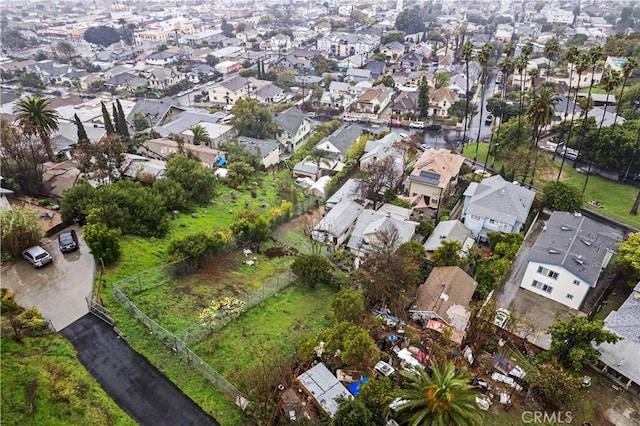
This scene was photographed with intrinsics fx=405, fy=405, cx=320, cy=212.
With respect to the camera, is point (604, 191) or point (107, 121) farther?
point (107, 121)

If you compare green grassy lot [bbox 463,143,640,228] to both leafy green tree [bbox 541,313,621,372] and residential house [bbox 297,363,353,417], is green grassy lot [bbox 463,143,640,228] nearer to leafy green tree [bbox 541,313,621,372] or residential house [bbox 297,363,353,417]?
leafy green tree [bbox 541,313,621,372]

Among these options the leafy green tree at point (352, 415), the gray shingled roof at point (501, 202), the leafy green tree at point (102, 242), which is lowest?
the gray shingled roof at point (501, 202)

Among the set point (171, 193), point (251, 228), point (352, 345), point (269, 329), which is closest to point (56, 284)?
point (269, 329)

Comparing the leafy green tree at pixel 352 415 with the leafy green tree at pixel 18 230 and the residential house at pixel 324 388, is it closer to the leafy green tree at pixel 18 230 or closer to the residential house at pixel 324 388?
the residential house at pixel 324 388

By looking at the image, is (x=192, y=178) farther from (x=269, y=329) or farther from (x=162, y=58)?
(x=162, y=58)

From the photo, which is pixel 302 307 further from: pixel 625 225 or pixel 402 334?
pixel 625 225

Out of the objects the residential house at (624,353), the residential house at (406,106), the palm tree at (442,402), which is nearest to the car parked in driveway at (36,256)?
the palm tree at (442,402)
